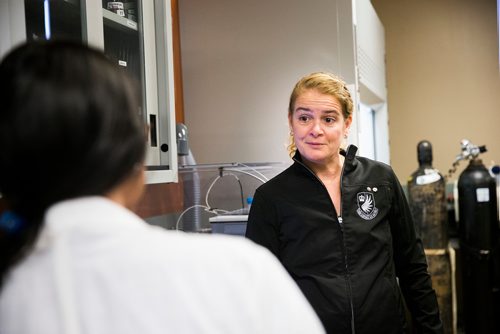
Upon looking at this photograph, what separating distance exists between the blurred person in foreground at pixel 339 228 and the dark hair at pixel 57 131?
1.07 metres

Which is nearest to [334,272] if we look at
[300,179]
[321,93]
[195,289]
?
[300,179]

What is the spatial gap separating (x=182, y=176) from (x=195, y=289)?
2192 mm

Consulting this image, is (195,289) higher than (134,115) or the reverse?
the reverse

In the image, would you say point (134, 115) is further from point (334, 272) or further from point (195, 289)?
point (334, 272)

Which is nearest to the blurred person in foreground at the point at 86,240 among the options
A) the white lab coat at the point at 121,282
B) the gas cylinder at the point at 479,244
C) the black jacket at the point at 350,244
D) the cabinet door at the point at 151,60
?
the white lab coat at the point at 121,282

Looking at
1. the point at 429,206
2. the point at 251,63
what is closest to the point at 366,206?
the point at 251,63

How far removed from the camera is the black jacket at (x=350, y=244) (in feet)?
5.19

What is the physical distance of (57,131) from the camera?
57 centimetres

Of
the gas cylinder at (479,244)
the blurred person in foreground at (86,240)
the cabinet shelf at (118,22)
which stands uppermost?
the cabinet shelf at (118,22)

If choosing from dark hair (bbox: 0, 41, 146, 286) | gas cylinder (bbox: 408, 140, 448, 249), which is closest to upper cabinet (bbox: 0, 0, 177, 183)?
dark hair (bbox: 0, 41, 146, 286)

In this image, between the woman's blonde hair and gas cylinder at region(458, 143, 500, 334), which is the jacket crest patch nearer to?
the woman's blonde hair

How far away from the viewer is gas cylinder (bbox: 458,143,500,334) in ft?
11.0

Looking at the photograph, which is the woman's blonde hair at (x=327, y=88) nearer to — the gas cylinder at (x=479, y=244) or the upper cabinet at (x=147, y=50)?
the upper cabinet at (x=147, y=50)

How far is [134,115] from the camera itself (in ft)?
2.03
